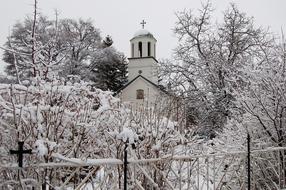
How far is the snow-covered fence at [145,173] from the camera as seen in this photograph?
3225 mm

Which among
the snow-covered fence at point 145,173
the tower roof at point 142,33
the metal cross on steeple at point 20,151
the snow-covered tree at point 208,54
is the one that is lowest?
the snow-covered fence at point 145,173

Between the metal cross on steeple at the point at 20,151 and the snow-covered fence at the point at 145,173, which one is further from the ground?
the metal cross on steeple at the point at 20,151

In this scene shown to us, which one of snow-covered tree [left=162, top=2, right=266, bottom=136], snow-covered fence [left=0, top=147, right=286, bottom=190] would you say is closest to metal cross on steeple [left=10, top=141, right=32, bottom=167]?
snow-covered fence [left=0, top=147, right=286, bottom=190]

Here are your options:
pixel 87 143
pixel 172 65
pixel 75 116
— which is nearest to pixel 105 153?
pixel 87 143

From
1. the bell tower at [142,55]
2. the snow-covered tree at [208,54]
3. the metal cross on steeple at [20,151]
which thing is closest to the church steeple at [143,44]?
the bell tower at [142,55]

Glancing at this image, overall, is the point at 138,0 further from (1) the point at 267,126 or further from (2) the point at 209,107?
(1) the point at 267,126

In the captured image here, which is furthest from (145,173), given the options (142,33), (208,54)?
(142,33)

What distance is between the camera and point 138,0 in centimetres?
2716

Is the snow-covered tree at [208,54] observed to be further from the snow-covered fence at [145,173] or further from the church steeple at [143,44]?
the snow-covered fence at [145,173]

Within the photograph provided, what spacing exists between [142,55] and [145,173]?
31.5 m

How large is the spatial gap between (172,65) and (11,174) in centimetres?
1932

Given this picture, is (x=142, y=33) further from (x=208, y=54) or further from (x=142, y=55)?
(x=208, y=54)

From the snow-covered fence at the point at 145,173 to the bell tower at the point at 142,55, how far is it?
28172 millimetres

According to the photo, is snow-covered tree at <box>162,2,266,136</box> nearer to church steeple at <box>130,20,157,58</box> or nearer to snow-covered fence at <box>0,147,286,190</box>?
church steeple at <box>130,20,157,58</box>
